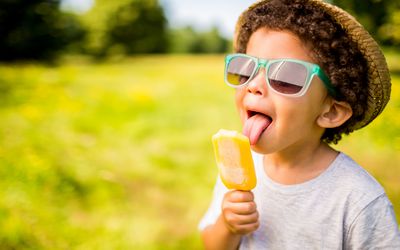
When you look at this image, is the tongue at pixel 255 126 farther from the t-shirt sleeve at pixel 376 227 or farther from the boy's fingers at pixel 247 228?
A: the t-shirt sleeve at pixel 376 227

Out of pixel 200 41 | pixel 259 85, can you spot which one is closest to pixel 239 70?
pixel 259 85

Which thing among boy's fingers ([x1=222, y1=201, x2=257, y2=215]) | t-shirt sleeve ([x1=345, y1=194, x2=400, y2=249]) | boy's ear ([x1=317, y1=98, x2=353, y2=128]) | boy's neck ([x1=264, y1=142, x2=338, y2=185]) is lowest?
t-shirt sleeve ([x1=345, y1=194, x2=400, y2=249])

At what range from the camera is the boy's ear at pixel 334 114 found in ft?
5.26

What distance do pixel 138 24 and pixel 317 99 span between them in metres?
24.4

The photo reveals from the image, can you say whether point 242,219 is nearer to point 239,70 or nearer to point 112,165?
point 239,70

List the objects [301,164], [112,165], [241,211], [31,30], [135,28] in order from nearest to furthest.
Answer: [241,211], [301,164], [112,165], [31,30], [135,28]

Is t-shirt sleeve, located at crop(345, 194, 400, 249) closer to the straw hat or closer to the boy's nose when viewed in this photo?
the straw hat

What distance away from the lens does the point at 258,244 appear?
5.61 ft

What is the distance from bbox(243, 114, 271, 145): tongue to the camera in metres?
1.47

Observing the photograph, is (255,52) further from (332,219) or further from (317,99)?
(332,219)

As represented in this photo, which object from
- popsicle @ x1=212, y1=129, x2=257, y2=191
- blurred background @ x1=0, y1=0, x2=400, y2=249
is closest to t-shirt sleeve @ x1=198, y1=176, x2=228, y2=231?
popsicle @ x1=212, y1=129, x2=257, y2=191

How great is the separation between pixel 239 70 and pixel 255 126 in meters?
0.27

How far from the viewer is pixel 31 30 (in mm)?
15227

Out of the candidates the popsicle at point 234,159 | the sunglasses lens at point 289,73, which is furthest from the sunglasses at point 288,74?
the popsicle at point 234,159
